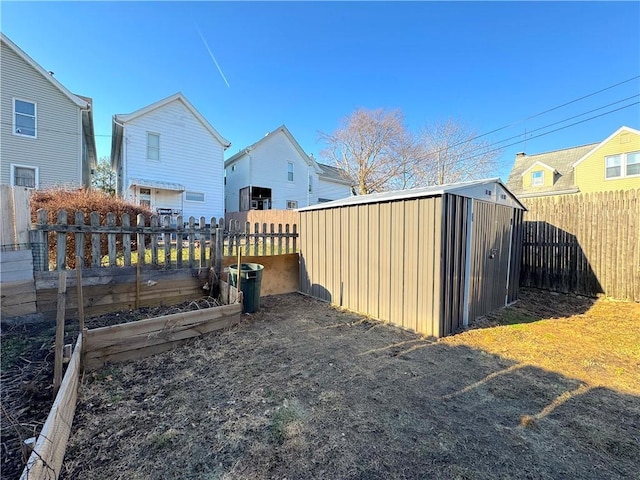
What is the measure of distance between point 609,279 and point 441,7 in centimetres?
894

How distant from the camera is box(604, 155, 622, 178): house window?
15.2 meters

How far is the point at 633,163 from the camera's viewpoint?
577 inches

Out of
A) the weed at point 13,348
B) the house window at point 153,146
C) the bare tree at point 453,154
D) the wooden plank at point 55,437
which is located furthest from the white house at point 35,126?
the bare tree at point 453,154

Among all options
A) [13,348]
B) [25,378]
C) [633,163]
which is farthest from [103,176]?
[633,163]


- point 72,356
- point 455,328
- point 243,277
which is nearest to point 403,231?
point 455,328

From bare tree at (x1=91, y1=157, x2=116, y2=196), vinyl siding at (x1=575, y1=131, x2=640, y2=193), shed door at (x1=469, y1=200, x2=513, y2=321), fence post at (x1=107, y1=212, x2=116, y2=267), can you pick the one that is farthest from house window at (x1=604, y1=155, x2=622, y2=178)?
bare tree at (x1=91, y1=157, x2=116, y2=196)

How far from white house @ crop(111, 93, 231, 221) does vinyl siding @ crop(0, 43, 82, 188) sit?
1.74m

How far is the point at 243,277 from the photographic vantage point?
486 centimetres

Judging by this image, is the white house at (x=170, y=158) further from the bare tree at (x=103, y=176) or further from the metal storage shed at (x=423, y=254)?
the metal storage shed at (x=423, y=254)

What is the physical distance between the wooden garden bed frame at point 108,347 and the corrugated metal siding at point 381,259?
213 centimetres

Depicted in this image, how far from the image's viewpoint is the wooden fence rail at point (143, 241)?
12.6ft

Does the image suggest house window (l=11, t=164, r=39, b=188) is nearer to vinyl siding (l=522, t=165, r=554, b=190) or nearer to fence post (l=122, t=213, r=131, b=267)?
fence post (l=122, t=213, r=131, b=267)

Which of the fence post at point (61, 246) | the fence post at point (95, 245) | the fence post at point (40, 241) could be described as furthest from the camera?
the fence post at point (95, 245)

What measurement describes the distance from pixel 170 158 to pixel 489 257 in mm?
14895
